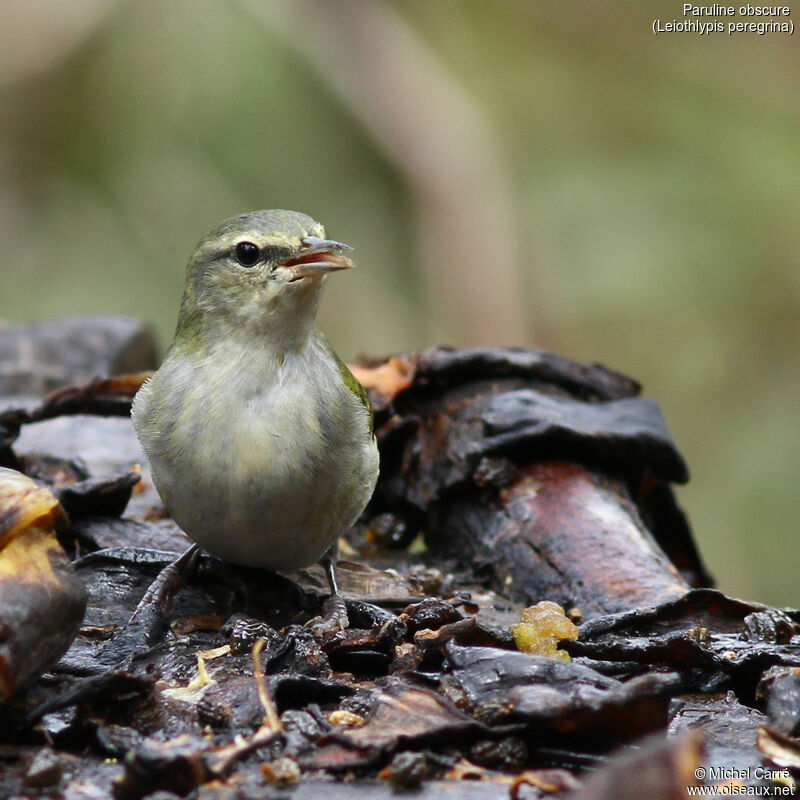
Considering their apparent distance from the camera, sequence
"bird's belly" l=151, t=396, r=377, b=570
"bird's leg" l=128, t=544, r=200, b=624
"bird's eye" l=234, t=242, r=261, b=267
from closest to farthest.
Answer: "bird's leg" l=128, t=544, r=200, b=624 → "bird's belly" l=151, t=396, r=377, b=570 → "bird's eye" l=234, t=242, r=261, b=267

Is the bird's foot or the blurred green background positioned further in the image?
the blurred green background

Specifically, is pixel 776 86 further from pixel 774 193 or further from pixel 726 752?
pixel 726 752

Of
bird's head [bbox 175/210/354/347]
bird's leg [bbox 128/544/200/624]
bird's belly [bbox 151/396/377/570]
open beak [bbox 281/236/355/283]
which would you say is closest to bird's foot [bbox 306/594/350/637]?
bird's belly [bbox 151/396/377/570]

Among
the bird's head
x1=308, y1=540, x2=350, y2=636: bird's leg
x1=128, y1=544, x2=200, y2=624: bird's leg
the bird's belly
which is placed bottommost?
x1=308, y1=540, x2=350, y2=636: bird's leg

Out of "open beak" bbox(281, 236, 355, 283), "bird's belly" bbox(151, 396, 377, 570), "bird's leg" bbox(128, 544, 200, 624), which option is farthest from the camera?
"open beak" bbox(281, 236, 355, 283)

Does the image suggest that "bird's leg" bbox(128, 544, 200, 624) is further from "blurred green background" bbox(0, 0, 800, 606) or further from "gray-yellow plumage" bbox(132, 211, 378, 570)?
"blurred green background" bbox(0, 0, 800, 606)

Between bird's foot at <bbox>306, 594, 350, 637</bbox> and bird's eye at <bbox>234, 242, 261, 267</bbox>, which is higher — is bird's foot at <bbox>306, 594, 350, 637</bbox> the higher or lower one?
the lower one
